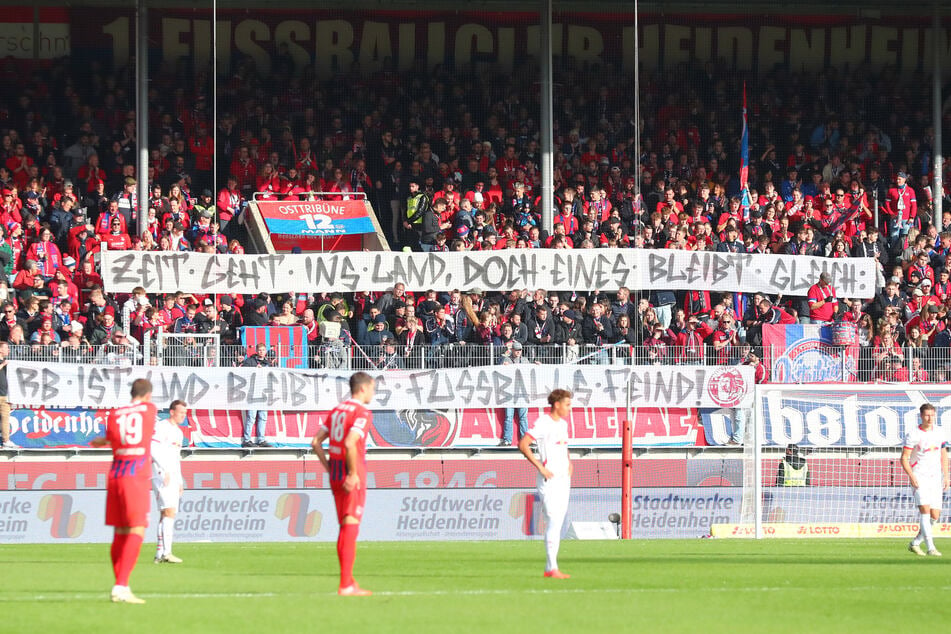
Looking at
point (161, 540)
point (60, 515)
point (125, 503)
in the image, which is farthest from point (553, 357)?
point (125, 503)

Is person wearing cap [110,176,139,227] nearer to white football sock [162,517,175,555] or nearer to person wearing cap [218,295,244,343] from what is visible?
person wearing cap [218,295,244,343]

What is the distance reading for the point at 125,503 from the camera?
10695 mm

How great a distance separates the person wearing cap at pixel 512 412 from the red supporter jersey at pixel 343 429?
11320mm

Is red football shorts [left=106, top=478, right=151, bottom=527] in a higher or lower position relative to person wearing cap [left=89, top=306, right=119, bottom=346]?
lower

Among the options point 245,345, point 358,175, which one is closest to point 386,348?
point 245,345

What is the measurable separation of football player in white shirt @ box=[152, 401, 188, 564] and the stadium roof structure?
667 inches

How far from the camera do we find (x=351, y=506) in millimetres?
10852

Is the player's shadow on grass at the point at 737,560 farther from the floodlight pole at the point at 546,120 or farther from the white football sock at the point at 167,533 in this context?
the floodlight pole at the point at 546,120

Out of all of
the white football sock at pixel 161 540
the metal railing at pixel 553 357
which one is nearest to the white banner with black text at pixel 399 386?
the metal railing at pixel 553 357

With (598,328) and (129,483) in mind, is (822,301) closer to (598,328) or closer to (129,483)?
(598,328)

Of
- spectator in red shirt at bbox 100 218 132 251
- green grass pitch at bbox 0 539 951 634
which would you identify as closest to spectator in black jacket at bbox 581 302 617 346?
green grass pitch at bbox 0 539 951 634

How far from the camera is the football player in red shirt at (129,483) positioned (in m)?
10.7

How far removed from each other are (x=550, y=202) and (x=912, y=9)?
11.4 m

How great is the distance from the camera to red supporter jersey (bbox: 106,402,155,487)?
35.5 feet
